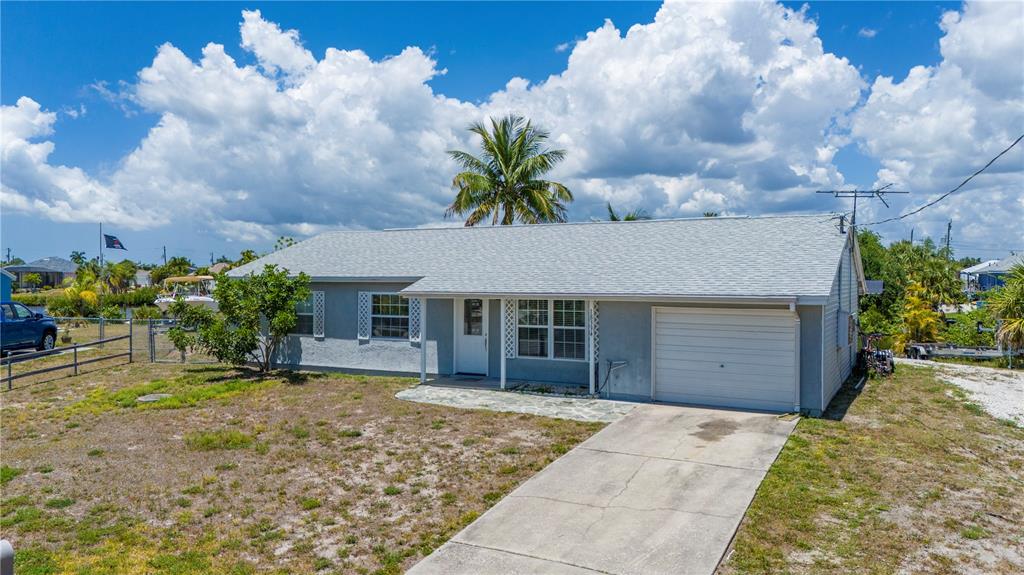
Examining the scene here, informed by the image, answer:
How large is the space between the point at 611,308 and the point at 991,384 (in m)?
9.92

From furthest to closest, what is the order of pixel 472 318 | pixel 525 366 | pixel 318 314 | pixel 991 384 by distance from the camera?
pixel 318 314 < pixel 472 318 < pixel 991 384 < pixel 525 366

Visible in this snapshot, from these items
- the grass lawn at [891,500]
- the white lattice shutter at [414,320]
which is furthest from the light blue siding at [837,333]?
the white lattice shutter at [414,320]

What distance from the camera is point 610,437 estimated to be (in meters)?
9.84

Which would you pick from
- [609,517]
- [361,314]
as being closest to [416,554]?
[609,517]

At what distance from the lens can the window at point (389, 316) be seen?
632 inches

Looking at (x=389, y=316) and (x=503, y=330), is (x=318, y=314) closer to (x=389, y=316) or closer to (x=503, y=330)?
(x=389, y=316)

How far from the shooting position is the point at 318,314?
55.7 feet

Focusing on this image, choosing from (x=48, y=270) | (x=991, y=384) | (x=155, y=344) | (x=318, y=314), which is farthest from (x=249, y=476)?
(x=48, y=270)

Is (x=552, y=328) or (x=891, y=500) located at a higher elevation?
(x=552, y=328)

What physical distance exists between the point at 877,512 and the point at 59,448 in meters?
11.4

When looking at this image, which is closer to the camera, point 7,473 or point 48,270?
point 7,473

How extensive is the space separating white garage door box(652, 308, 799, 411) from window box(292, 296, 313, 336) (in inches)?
381

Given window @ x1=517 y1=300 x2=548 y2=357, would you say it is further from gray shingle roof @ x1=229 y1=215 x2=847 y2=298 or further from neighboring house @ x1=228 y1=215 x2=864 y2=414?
gray shingle roof @ x1=229 y1=215 x2=847 y2=298

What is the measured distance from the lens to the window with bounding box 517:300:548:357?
46.4ft
